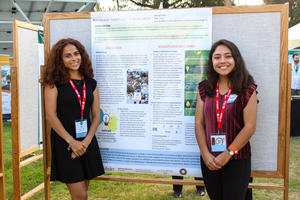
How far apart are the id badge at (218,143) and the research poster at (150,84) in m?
0.40

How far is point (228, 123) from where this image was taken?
1903 millimetres

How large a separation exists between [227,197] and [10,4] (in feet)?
24.8

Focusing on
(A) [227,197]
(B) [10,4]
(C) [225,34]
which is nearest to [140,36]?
(C) [225,34]

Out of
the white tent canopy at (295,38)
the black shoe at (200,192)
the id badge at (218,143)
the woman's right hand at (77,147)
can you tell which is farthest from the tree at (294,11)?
the woman's right hand at (77,147)

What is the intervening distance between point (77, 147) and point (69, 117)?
24 cm

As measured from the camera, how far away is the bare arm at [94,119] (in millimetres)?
2210

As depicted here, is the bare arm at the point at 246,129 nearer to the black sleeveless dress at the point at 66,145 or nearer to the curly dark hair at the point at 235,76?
the curly dark hair at the point at 235,76

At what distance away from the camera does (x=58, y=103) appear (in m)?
2.14

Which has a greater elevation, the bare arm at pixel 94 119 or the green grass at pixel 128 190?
the bare arm at pixel 94 119

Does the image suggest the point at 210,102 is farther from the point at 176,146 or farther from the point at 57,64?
the point at 57,64

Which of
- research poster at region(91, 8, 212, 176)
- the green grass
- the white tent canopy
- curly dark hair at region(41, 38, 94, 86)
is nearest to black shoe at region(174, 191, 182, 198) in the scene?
the green grass

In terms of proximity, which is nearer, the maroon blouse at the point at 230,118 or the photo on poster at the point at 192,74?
the maroon blouse at the point at 230,118

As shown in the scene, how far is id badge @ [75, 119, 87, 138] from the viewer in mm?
2166

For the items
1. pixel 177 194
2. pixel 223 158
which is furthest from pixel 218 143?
pixel 177 194
